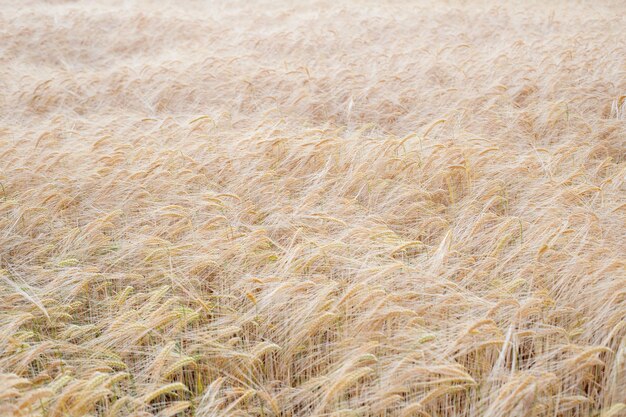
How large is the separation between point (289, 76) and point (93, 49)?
4134mm

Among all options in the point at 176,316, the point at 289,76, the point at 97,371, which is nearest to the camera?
the point at 97,371

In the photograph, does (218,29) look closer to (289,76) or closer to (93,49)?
(93,49)

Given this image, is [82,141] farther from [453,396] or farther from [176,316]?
[453,396]

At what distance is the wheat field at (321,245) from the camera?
1610 millimetres

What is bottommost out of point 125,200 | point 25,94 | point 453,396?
point 453,396

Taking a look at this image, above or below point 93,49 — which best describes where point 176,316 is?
below

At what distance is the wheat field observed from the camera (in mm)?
1610

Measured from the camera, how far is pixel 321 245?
2170 mm

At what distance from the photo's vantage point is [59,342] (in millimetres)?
1721

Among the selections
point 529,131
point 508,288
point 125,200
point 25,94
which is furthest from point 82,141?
point 529,131

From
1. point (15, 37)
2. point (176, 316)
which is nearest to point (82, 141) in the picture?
point (176, 316)

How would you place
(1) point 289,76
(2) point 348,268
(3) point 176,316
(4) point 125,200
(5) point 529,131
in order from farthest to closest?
(1) point 289,76 < (5) point 529,131 < (4) point 125,200 < (2) point 348,268 < (3) point 176,316

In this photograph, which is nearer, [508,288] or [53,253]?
[508,288]

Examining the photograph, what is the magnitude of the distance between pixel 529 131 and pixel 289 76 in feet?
8.50
